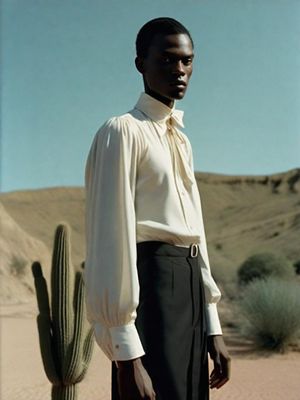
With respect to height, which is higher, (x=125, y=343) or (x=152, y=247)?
(x=152, y=247)

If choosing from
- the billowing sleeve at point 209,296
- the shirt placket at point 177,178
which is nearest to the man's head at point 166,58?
the shirt placket at point 177,178

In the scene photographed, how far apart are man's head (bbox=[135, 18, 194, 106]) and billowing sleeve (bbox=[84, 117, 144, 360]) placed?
0.24 metres

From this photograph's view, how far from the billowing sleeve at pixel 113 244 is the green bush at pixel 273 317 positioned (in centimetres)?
1209

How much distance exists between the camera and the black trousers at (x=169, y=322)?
7.33 feet

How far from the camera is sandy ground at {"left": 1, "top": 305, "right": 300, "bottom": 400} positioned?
32.6ft

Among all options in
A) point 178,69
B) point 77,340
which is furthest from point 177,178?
point 77,340

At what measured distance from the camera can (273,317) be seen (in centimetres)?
1388

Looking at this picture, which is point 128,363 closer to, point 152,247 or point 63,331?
point 152,247

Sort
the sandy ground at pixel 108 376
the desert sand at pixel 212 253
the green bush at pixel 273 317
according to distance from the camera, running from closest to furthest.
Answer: the sandy ground at pixel 108 376 → the desert sand at pixel 212 253 → the green bush at pixel 273 317

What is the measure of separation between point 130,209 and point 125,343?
40 centimetres

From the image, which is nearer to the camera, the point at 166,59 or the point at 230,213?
the point at 166,59

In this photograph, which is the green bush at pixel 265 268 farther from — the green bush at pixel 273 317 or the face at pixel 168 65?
the face at pixel 168 65

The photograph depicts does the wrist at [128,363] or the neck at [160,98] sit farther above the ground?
the neck at [160,98]

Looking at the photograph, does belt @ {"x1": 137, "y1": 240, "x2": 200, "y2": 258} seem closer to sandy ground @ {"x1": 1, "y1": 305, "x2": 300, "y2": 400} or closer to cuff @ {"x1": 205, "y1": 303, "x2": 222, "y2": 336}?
cuff @ {"x1": 205, "y1": 303, "x2": 222, "y2": 336}
